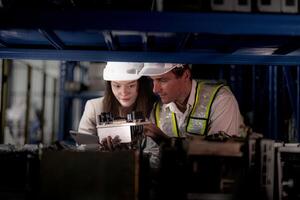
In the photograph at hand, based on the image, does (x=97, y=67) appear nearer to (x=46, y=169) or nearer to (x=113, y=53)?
(x=113, y=53)

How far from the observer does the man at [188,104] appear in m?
4.05

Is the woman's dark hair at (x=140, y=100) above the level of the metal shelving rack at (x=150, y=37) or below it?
below

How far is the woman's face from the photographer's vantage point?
452 cm

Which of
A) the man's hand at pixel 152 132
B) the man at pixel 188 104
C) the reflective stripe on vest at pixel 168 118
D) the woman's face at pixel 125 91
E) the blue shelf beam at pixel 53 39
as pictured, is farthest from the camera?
the woman's face at pixel 125 91

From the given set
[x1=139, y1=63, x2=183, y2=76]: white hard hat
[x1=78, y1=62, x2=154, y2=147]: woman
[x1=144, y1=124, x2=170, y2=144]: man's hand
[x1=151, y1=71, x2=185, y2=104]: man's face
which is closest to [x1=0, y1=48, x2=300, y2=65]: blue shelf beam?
[x1=139, y1=63, x2=183, y2=76]: white hard hat

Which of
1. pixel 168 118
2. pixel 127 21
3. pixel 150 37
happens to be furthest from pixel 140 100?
pixel 127 21

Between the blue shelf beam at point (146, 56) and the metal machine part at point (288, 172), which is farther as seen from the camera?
the blue shelf beam at point (146, 56)

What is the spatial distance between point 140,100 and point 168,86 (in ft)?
1.68

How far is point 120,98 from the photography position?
4625mm

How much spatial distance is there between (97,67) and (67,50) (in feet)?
11.7

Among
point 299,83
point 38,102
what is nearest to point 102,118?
point 299,83

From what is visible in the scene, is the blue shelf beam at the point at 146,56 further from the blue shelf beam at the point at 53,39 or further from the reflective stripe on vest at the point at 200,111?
the reflective stripe on vest at the point at 200,111

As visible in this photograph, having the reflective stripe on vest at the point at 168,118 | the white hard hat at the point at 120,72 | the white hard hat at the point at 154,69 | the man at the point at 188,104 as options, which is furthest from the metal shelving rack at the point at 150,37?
the reflective stripe on vest at the point at 168,118

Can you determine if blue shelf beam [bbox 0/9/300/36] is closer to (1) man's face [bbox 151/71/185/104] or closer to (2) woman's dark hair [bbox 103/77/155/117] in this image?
(1) man's face [bbox 151/71/185/104]
